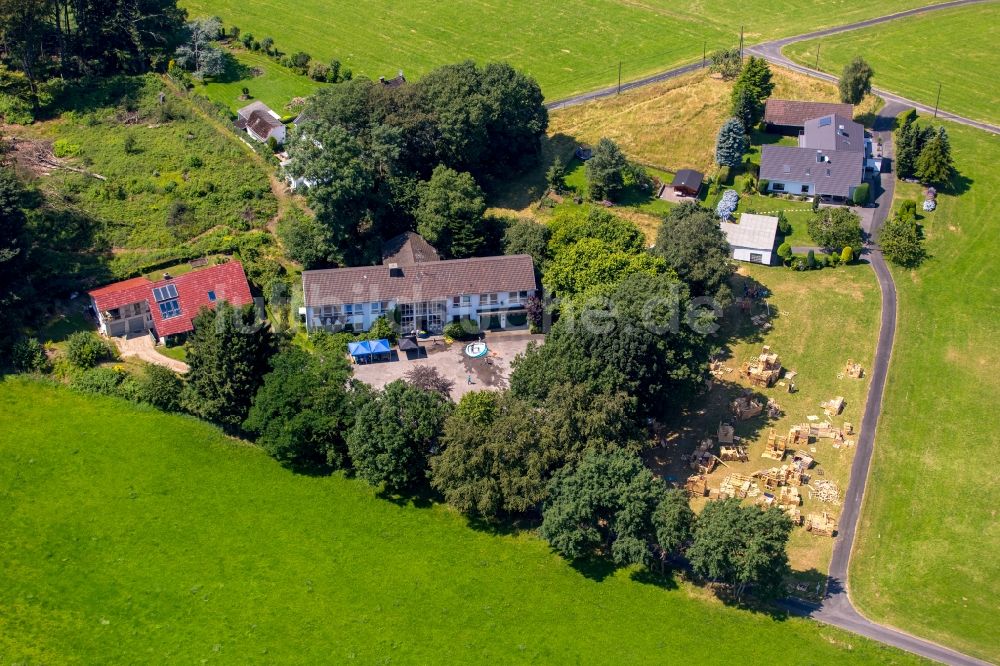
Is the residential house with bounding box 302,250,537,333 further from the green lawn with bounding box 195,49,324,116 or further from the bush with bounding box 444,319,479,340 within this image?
the green lawn with bounding box 195,49,324,116

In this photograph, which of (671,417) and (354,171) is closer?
(671,417)

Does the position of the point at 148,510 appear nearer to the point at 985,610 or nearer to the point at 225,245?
the point at 225,245

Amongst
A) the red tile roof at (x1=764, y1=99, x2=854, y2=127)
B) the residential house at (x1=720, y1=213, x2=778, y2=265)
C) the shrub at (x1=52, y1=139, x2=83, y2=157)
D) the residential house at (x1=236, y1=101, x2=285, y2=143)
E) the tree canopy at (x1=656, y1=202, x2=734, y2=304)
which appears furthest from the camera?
the red tile roof at (x1=764, y1=99, x2=854, y2=127)

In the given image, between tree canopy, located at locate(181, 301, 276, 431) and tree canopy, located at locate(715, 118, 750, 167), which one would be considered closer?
tree canopy, located at locate(181, 301, 276, 431)

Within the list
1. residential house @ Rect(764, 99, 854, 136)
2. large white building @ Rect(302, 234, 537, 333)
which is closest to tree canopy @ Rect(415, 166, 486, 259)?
large white building @ Rect(302, 234, 537, 333)

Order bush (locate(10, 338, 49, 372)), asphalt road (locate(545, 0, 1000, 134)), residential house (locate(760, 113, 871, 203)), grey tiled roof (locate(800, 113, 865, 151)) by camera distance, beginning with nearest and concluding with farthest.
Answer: bush (locate(10, 338, 49, 372))
residential house (locate(760, 113, 871, 203))
grey tiled roof (locate(800, 113, 865, 151))
asphalt road (locate(545, 0, 1000, 134))

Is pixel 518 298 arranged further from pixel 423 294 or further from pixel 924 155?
pixel 924 155

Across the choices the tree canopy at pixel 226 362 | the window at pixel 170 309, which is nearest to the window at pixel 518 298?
the tree canopy at pixel 226 362

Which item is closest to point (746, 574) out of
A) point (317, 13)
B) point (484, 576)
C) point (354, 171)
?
point (484, 576)
